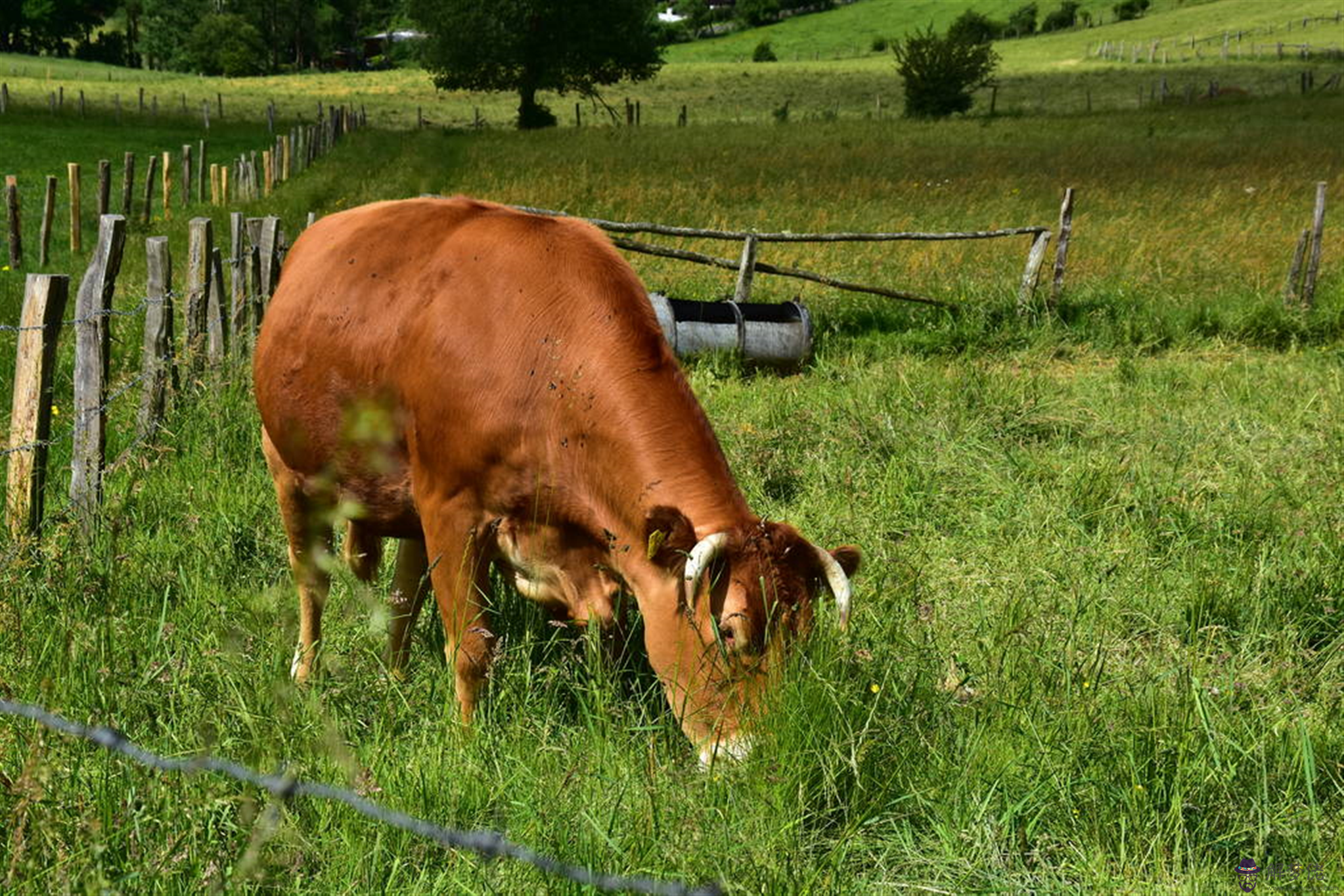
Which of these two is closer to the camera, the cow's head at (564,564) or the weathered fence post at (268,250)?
the cow's head at (564,564)

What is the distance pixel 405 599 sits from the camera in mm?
4414

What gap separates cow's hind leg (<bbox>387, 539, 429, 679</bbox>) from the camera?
12.8ft

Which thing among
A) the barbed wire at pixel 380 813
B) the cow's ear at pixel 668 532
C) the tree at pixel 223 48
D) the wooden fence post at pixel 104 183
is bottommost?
the barbed wire at pixel 380 813

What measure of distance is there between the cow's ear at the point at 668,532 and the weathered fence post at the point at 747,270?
9.04 m

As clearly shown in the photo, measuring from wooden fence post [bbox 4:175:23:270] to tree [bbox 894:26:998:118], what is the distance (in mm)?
33799

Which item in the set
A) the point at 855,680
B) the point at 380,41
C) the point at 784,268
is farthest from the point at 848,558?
the point at 380,41

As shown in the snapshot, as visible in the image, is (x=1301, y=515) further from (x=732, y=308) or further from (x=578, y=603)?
(x=732, y=308)

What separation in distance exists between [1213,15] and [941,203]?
8026cm

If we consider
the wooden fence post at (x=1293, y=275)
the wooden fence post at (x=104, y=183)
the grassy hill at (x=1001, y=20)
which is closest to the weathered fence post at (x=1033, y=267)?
the wooden fence post at (x=1293, y=275)

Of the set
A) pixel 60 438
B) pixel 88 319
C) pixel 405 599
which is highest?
pixel 88 319

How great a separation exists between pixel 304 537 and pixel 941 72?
4321 centimetres

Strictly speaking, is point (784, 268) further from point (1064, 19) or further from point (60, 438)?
point (1064, 19)

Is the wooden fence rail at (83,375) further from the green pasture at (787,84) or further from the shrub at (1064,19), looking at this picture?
the shrub at (1064,19)

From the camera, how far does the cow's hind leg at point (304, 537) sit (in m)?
4.46
